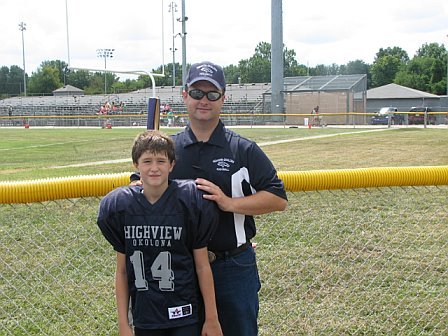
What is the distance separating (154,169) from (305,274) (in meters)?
2.98

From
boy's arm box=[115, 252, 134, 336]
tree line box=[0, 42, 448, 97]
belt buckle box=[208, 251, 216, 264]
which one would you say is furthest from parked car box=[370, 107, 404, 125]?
boy's arm box=[115, 252, 134, 336]

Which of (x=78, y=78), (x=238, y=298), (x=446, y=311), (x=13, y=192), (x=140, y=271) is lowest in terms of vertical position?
(x=446, y=311)

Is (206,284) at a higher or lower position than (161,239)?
lower

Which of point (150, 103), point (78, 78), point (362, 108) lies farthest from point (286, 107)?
point (78, 78)

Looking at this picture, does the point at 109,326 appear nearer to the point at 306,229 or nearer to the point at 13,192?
the point at 13,192

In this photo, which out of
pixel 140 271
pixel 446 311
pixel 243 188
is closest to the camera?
pixel 140 271

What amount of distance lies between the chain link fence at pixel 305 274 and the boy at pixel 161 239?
111 centimetres

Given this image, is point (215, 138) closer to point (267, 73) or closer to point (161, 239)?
point (161, 239)

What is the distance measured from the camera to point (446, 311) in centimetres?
438

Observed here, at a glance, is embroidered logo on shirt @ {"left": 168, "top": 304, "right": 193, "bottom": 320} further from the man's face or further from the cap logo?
the cap logo

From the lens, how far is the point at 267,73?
9944cm

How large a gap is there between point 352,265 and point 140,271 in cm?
324

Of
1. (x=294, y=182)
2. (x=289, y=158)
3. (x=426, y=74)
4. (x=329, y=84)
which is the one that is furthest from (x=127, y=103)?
(x=294, y=182)

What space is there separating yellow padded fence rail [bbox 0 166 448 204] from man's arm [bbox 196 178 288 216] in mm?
501
